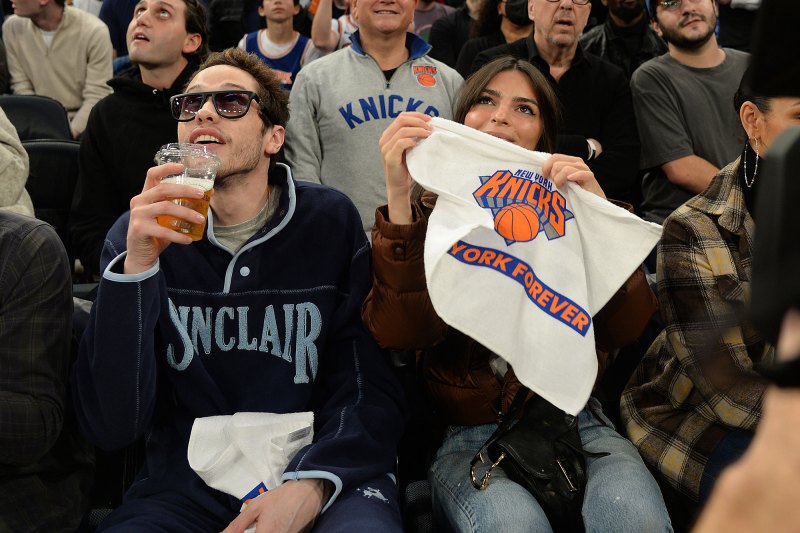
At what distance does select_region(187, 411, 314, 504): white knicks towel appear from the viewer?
2.38 m

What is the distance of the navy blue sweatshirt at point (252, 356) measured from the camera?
7.83 ft

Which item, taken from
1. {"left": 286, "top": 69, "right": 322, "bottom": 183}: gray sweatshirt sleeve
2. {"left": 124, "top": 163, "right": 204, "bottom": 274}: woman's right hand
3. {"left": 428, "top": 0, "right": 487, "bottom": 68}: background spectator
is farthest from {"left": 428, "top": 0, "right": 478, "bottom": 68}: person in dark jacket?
{"left": 124, "top": 163, "right": 204, "bottom": 274}: woman's right hand

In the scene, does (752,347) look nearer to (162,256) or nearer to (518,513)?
(518,513)

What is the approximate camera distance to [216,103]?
2.80m

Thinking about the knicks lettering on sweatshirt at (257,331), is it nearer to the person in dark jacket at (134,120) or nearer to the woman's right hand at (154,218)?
the woman's right hand at (154,218)

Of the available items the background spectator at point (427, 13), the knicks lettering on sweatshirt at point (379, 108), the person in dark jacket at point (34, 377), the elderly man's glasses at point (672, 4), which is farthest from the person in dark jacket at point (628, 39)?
the person in dark jacket at point (34, 377)

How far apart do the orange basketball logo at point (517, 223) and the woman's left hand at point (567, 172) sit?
0.11 meters

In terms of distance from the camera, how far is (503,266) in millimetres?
2295

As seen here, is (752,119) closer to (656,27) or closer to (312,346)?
(312,346)

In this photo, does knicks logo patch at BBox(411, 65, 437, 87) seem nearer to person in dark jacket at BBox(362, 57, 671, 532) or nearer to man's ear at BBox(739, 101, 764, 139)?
person in dark jacket at BBox(362, 57, 671, 532)

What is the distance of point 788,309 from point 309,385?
78.2 inches

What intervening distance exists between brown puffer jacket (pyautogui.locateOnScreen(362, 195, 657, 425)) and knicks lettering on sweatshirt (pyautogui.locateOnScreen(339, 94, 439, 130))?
144cm

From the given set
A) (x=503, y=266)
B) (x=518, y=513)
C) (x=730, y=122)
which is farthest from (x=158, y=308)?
(x=730, y=122)

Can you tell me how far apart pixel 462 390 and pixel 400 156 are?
709 millimetres
